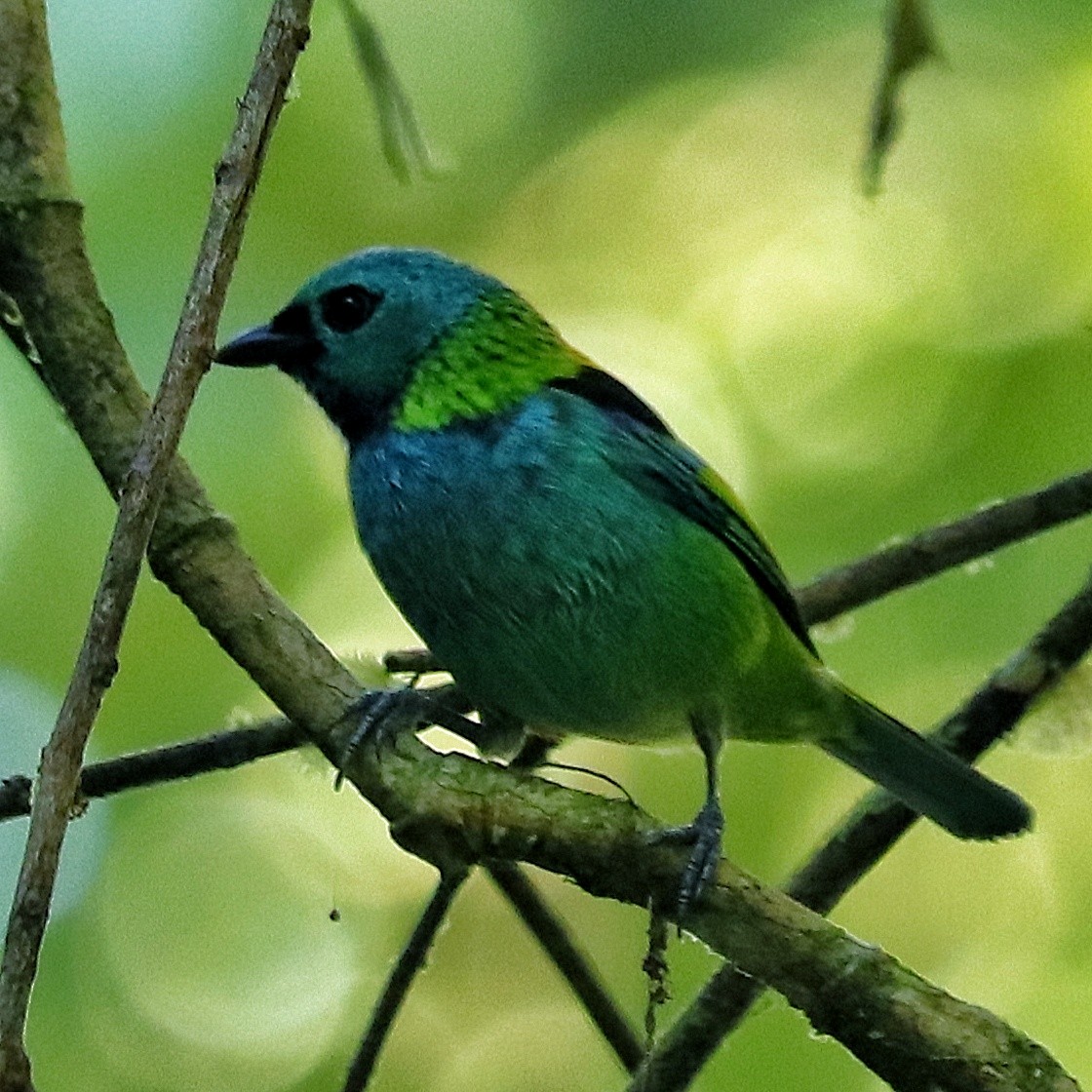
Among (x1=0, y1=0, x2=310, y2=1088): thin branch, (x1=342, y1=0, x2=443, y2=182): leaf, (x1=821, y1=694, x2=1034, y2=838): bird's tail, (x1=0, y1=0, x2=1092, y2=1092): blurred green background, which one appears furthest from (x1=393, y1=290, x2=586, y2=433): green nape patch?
(x1=0, y1=0, x2=1092, y2=1092): blurred green background

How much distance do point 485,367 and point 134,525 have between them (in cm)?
183

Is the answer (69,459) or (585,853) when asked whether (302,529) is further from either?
(585,853)

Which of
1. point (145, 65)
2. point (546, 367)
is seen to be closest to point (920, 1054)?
point (546, 367)

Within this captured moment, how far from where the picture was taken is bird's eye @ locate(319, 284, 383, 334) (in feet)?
11.7

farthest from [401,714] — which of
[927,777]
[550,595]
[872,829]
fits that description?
[927,777]

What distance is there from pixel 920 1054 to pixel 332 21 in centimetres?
516

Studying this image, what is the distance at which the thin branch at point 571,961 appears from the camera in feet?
9.96

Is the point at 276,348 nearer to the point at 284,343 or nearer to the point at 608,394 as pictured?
the point at 284,343

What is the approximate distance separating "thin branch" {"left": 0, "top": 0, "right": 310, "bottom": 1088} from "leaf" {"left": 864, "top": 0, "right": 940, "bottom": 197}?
1.38m

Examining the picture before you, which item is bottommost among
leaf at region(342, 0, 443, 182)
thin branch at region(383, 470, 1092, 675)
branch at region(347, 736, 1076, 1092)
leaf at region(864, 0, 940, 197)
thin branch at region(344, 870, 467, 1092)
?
thin branch at region(344, 870, 467, 1092)

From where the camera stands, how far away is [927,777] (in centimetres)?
361

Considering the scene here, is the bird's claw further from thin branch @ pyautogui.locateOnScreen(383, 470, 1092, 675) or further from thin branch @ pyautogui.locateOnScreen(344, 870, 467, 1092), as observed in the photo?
thin branch @ pyautogui.locateOnScreen(383, 470, 1092, 675)

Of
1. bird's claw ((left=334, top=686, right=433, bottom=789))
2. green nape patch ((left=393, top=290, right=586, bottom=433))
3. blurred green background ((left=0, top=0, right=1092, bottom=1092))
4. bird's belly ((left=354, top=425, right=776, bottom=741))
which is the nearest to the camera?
bird's claw ((left=334, top=686, right=433, bottom=789))

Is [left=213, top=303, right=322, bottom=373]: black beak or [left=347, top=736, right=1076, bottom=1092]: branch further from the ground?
[left=213, top=303, right=322, bottom=373]: black beak
